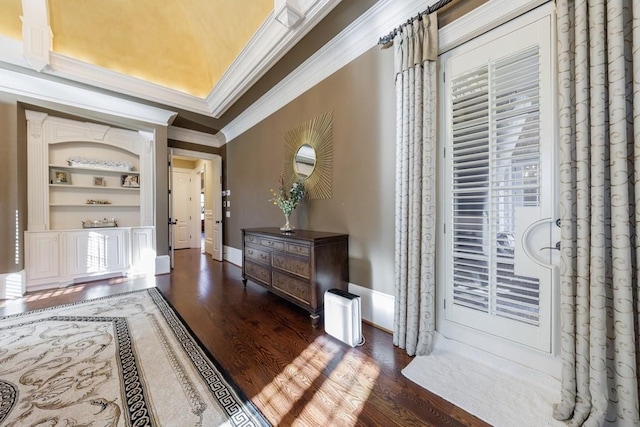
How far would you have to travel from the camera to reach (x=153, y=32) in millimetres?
3574

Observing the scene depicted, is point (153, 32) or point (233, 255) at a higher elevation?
point (153, 32)

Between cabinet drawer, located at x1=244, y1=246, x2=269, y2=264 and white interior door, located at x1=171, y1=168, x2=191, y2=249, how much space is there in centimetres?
520

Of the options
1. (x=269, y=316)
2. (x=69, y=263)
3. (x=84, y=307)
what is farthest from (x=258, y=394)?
(x=69, y=263)

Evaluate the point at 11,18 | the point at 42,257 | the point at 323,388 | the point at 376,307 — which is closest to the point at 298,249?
the point at 376,307

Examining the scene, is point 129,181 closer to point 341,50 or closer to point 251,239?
point 251,239

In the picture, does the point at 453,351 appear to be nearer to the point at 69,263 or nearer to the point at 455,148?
the point at 455,148

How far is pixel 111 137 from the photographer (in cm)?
430

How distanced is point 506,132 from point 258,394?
2.41m

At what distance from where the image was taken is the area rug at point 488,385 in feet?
4.36

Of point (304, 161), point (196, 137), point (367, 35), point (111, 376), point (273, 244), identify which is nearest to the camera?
point (111, 376)

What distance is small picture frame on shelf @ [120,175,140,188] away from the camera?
4.46m

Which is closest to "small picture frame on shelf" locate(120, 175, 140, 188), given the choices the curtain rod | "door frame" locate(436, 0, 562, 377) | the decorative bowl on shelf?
the decorative bowl on shelf

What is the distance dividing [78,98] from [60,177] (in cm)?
134

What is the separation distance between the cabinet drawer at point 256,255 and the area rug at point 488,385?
6.41ft
